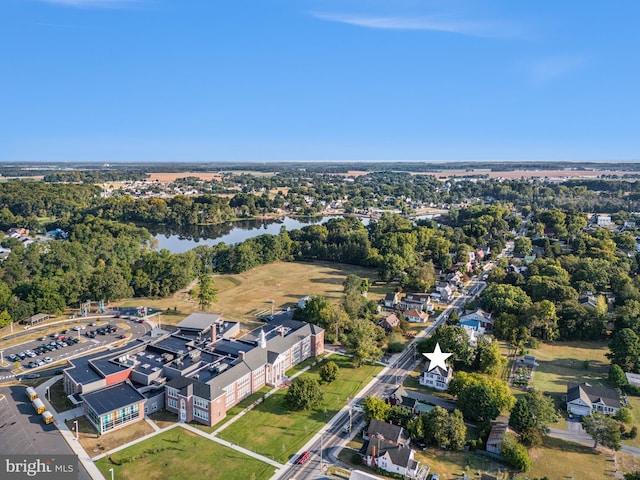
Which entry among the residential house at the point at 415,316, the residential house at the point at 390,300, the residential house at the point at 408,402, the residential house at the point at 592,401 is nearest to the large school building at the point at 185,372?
the residential house at the point at 408,402

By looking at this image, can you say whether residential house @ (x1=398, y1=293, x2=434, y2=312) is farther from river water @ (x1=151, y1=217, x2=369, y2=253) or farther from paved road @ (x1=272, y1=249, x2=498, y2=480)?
river water @ (x1=151, y1=217, x2=369, y2=253)

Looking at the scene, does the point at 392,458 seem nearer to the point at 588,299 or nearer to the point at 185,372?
the point at 185,372

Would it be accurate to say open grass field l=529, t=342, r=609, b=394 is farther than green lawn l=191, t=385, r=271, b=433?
Yes

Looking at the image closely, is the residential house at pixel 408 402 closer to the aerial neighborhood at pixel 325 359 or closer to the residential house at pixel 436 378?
the aerial neighborhood at pixel 325 359

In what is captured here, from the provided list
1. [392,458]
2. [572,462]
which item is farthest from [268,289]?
Answer: [572,462]

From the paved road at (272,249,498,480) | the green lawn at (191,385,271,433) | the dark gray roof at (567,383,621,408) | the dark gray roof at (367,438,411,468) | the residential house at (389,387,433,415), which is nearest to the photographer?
the dark gray roof at (367,438,411,468)

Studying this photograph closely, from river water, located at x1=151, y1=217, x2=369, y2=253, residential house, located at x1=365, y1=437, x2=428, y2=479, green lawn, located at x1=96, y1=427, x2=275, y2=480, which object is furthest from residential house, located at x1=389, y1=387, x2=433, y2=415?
river water, located at x1=151, y1=217, x2=369, y2=253

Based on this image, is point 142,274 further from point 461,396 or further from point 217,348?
point 461,396
